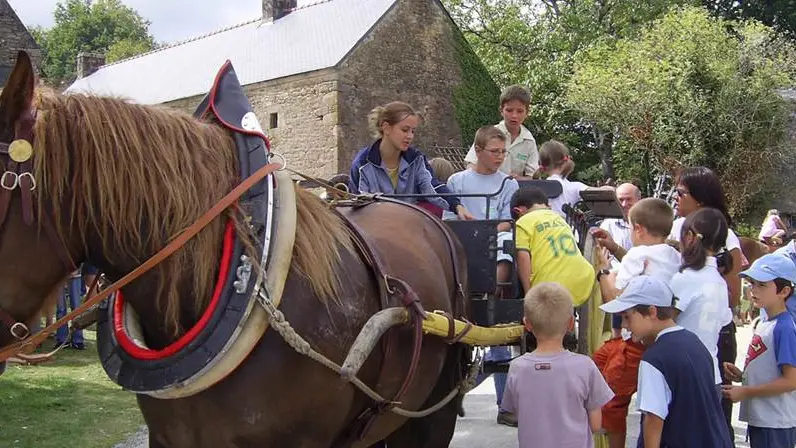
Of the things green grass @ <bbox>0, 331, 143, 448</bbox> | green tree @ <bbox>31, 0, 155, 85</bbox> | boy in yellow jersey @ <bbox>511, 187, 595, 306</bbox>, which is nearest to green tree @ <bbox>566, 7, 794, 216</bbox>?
green grass @ <bbox>0, 331, 143, 448</bbox>

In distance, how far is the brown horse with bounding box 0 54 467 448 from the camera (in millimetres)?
1946

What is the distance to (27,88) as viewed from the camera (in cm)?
192

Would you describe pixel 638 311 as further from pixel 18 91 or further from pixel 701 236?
pixel 18 91

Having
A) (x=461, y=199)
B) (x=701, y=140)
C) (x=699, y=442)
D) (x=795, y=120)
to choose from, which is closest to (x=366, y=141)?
(x=701, y=140)

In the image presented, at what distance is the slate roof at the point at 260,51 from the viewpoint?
75.4ft

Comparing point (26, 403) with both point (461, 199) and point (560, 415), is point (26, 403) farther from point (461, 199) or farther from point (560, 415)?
point (560, 415)

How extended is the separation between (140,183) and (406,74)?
22221 mm

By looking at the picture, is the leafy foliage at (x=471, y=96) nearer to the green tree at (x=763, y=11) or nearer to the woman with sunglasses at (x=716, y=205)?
the green tree at (x=763, y=11)

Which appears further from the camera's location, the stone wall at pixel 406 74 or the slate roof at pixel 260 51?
the slate roof at pixel 260 51

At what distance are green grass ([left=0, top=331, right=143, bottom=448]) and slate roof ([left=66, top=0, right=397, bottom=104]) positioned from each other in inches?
545

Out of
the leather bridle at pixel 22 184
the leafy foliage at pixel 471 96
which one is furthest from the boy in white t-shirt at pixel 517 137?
the leafy foliage at pixel 471 96

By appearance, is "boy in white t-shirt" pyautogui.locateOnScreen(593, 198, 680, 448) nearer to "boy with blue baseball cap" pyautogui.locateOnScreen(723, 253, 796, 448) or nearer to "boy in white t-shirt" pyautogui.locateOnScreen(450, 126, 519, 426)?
"boy with blue baseball cap" pyautogui.locateOnScreen(723, 253, 796, 448)

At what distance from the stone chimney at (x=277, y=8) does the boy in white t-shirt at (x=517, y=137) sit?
23.5 meters

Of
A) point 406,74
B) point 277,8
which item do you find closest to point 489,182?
point 406,74
